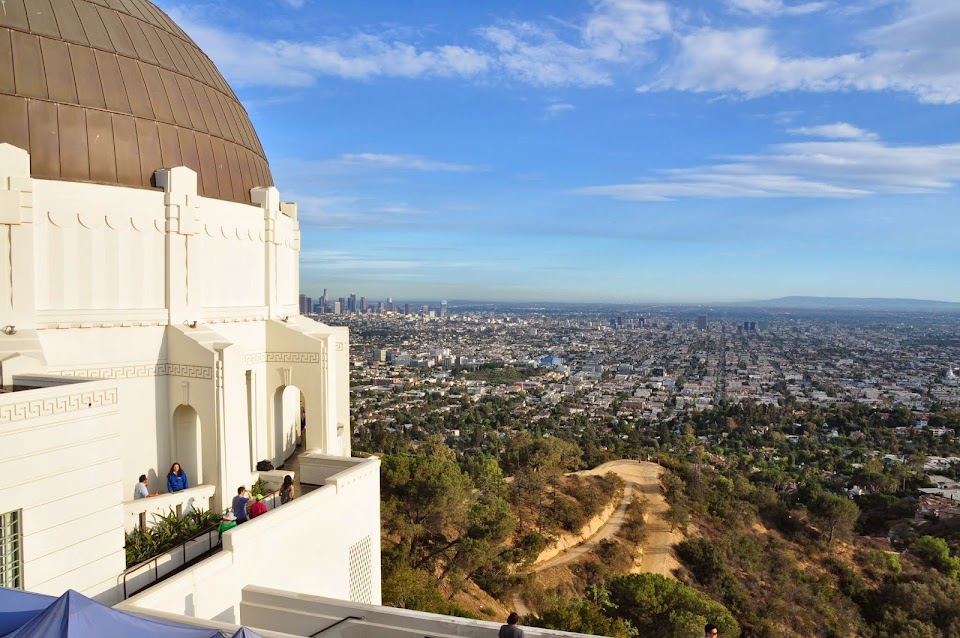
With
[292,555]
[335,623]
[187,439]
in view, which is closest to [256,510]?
[292,555]

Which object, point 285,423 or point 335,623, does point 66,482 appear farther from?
point 285,423

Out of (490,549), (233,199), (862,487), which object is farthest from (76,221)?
(862,487)

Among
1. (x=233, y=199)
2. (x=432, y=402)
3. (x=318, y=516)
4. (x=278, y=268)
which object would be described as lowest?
(x=432, y=402)

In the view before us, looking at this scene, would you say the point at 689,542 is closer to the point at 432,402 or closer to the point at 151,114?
the point at 151,114

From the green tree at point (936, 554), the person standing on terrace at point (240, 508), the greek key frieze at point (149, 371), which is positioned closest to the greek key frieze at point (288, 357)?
the greek key frieze at point (149, 371)

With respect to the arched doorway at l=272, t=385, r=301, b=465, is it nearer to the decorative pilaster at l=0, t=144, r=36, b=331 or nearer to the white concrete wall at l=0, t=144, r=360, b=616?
the white concrete wall at l=0, t=144, r=360, b=616
